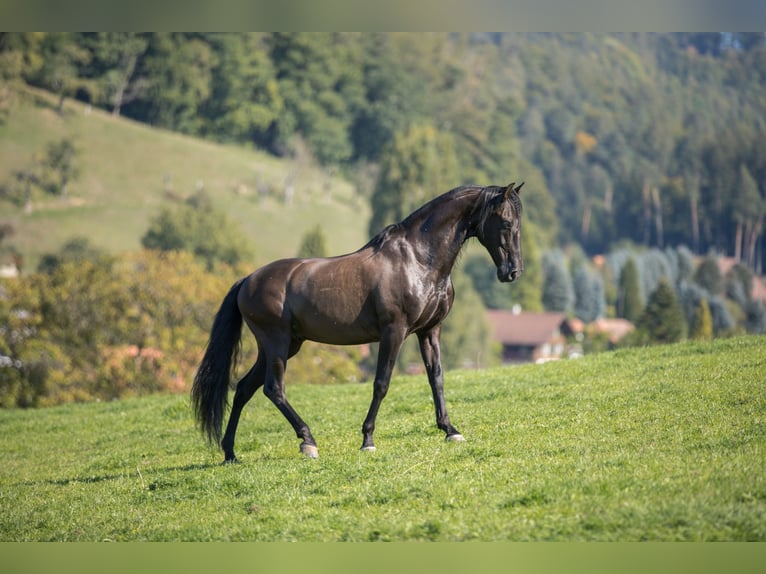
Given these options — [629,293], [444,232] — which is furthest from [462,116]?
[444,232]

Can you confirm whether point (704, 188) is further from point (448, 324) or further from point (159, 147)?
point (448, 324)

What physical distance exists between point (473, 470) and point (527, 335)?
108m

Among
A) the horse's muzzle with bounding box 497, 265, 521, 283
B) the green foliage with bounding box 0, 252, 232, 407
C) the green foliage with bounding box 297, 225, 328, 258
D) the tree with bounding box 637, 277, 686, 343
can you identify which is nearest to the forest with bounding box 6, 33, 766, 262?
the green foliage with bounding box 297, 225, 328, 258

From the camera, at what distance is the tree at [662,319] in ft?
285

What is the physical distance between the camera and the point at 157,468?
48.6 ft

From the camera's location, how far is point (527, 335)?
11906cm

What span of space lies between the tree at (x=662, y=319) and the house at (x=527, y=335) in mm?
24455

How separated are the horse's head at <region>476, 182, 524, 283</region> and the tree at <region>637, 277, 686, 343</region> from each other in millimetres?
74126

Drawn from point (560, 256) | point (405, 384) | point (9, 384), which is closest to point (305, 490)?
point (405, 384)

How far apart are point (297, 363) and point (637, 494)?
43852 mm

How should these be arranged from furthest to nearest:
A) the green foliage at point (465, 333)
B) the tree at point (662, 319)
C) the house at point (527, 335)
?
the house at point (527, 335) → the tree at point (662, 319) → the green foliage at point (465, 333)

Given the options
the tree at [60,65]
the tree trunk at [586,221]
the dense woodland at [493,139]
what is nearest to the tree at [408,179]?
the dense woodland at [493,139]

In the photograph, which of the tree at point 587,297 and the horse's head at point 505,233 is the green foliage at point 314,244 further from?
the horse's head at point 505,233

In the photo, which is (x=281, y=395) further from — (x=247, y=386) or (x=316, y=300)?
(x=316, y=300)
